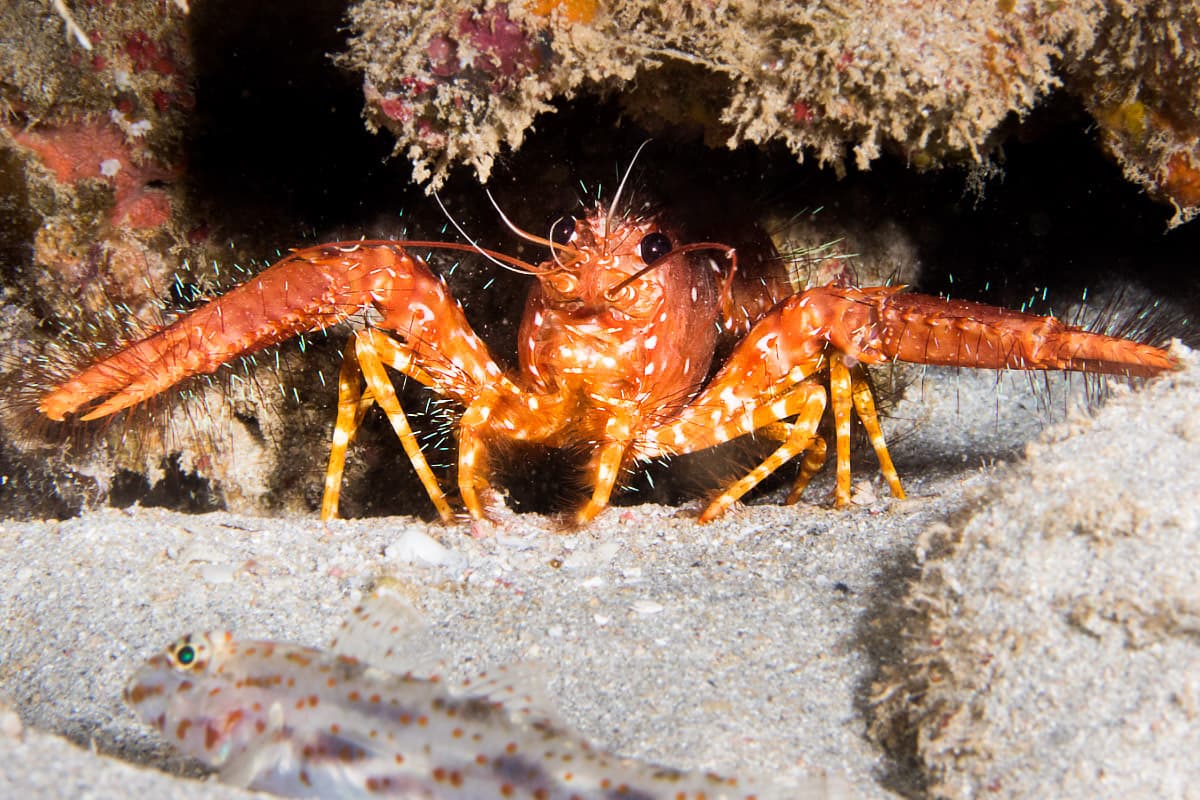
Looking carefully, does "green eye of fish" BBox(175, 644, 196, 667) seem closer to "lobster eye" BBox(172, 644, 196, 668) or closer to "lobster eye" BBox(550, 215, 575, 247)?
"lobster eye" BBox(172, 644, 196, 668)

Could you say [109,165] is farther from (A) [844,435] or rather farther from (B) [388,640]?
(A) [844,435]

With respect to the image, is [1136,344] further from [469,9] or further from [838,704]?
[469,9]

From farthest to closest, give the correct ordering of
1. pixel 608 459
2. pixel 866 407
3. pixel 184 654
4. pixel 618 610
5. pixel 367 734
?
pixel 866 407 < pixel 608 459 < pixel 618 610 < pixel 184 654 < pixel 367 734

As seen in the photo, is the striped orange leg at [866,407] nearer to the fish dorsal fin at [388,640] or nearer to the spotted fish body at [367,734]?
the spotted fish body at [367,734]

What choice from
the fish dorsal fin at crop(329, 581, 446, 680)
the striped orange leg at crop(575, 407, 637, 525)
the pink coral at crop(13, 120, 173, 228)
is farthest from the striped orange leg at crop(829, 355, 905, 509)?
the pink coral at crop(13, 120, 173, 228)

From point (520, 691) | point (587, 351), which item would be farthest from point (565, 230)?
point (520, 691)

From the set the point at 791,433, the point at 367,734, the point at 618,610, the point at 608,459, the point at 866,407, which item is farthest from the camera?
the point at 866,407

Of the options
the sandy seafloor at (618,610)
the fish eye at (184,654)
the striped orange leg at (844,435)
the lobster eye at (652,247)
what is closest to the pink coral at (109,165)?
the sandy seafloor at (618,610)
